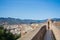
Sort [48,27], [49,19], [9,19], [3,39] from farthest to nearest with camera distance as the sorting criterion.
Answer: [9,19], [49,19], [48,27], [3,39]

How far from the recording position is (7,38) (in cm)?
1858

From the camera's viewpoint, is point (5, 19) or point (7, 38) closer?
point (7, 38)

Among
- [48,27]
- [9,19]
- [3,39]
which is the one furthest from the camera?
[9,19]

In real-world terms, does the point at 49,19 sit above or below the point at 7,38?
above

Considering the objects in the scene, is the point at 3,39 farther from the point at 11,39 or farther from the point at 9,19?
the point at 9,19

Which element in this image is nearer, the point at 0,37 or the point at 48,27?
the point at 0,37

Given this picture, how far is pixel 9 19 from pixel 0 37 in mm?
68859

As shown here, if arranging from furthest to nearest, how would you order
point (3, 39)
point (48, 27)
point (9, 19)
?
point (9, 19) → point (48, 27) → point (3, 39)

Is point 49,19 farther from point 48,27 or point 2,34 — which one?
point 2,34

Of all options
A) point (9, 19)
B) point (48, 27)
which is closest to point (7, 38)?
point (48, 27)

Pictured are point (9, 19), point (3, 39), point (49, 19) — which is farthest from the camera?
point (9, 19)

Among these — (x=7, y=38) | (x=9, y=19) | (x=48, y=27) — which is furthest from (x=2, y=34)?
(x=9, y=19)

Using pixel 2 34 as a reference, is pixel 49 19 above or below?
above

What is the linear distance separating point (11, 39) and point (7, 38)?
1.53ft
